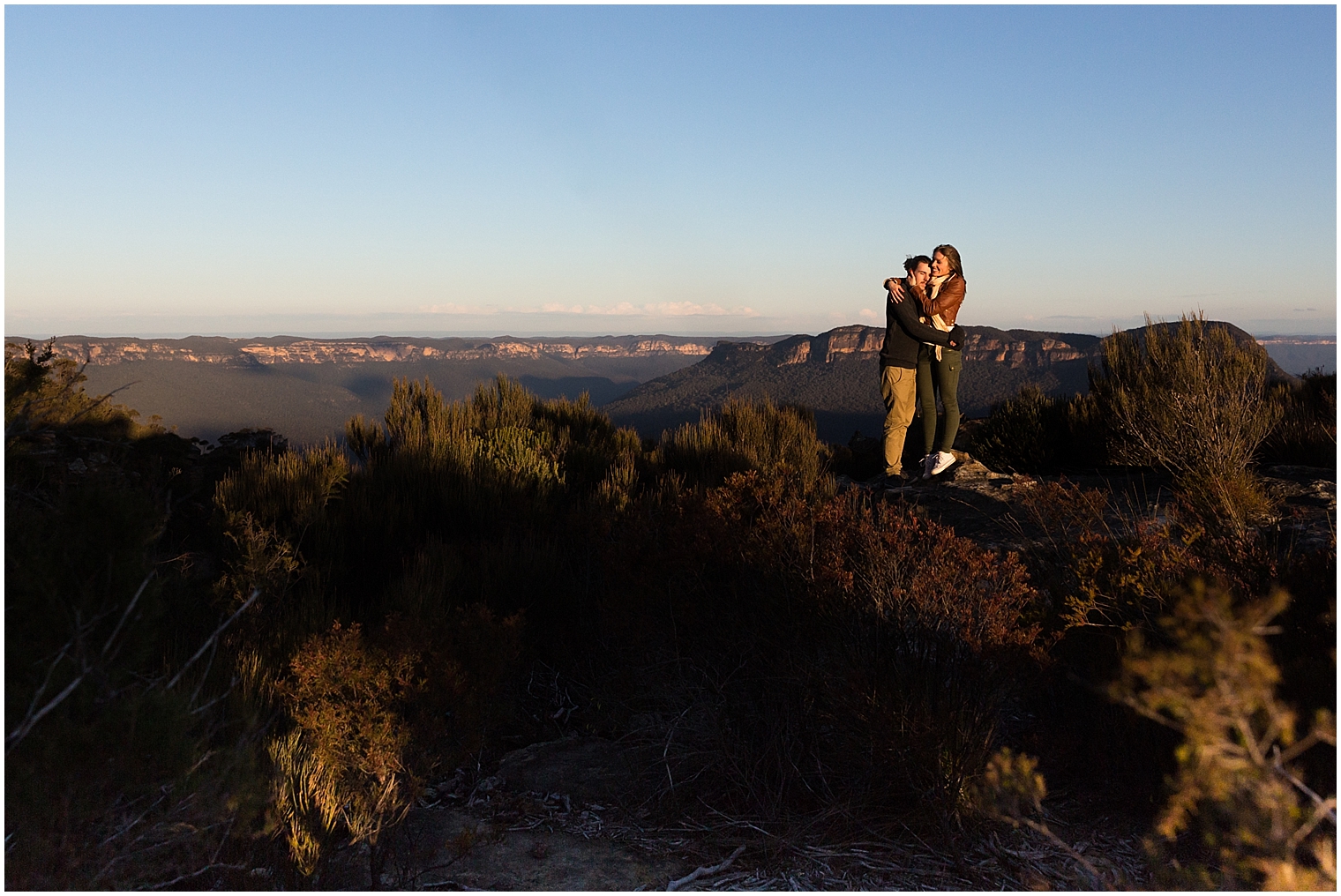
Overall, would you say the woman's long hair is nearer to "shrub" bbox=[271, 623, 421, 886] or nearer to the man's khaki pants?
the man's khaki pants

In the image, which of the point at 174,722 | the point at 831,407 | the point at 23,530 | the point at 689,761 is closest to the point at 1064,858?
the point at 689,761

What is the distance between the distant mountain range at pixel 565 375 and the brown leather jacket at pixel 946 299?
28.5 feet

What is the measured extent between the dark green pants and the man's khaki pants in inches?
4.1

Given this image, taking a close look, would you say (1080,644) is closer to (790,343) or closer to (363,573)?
(363,573)

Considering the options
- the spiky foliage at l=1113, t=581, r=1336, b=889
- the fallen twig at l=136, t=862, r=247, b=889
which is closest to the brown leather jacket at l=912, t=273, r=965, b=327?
the spiky foliage at l=1113, t=581, r=1336, b=889

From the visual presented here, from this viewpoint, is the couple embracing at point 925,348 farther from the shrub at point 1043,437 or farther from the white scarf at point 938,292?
the shrub at point 1043,437

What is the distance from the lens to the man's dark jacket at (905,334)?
21.2 ft

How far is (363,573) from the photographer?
464 centimetres

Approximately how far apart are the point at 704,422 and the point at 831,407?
61.0 feet

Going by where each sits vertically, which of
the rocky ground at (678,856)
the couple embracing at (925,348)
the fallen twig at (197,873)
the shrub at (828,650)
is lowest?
the rocky ground at (678,856)

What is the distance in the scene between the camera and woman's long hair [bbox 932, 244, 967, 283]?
646cm

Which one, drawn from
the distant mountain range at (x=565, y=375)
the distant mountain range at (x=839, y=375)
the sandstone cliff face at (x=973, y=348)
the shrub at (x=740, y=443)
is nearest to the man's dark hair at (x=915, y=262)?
the shrub at (x=740, y=443)

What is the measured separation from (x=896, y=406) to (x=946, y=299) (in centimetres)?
94

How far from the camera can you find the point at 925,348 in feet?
22.2
